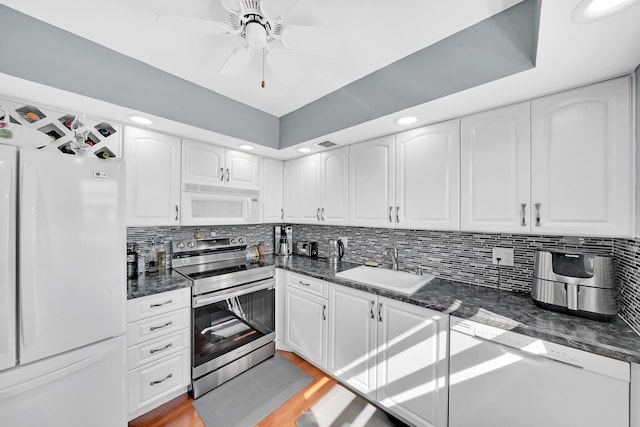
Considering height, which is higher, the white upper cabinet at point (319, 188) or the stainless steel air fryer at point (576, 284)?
the white upper cabinet at point (319, 188)

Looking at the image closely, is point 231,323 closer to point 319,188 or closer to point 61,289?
point 61,289

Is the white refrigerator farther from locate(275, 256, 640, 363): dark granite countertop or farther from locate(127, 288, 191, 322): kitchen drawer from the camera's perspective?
locate(275, 256, 640, 363): dark granite countertop

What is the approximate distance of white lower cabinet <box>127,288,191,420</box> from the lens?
159 cm

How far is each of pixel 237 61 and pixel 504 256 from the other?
2.12 m

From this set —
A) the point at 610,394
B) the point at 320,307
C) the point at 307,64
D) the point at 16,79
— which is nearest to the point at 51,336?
the point at 16,79

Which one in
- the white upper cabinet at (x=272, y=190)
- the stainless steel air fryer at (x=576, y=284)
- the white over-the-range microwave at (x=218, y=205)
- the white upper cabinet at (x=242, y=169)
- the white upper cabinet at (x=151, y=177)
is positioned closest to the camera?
the stainless steel air fryer at (x=576, y=284)

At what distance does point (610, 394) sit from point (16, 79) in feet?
10.3

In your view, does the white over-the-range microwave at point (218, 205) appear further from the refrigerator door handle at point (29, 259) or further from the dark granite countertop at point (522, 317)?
the dark granite countertop at point (522, 317)

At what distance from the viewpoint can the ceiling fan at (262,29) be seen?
1.02 meters

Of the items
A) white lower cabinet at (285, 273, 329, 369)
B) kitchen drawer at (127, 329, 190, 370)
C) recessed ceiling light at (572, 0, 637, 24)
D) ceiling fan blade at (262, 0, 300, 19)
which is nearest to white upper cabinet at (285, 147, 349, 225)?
white lower cabinet at (285, 273, 329, 369)

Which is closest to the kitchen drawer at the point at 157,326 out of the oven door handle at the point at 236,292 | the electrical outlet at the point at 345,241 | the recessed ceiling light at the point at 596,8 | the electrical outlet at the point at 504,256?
the oven door handle at the point at 236,292

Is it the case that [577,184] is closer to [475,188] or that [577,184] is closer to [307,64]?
[475,188]

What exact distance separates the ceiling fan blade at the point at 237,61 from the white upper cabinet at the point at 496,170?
1431 mm

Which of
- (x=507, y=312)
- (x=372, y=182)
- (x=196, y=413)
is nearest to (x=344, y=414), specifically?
(x=196, y=413)
